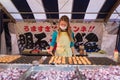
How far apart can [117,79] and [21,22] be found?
636 centimetres

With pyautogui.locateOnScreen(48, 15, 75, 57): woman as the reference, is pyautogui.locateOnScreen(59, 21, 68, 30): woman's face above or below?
above

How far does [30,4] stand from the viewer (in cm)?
682

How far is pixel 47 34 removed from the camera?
794 cm

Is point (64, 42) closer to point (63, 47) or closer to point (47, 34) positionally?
point (63, 47)

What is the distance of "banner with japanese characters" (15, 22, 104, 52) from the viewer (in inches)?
308

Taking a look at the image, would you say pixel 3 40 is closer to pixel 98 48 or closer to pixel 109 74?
pixel 98 48

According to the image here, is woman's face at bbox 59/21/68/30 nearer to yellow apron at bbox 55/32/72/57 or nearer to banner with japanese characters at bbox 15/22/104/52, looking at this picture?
yellow apron at bbox 55/32/72/57

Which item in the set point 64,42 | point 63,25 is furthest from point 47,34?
point 63,25

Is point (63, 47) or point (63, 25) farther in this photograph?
point (63, 47)

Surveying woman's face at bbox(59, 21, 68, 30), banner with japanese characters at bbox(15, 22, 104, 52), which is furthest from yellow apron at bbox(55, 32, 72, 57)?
banner with japanese characters at bbox(15, 22, 104, 52)

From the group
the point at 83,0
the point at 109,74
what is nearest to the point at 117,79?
the point at 109,74

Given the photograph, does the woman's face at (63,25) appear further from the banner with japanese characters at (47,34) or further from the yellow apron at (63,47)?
the banner with japanese characters at (47,34)

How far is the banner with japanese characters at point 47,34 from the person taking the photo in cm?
783

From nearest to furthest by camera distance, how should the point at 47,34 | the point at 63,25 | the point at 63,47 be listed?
1. the point at 63,25
2. the point at 63,47
3. the point at 47,34
